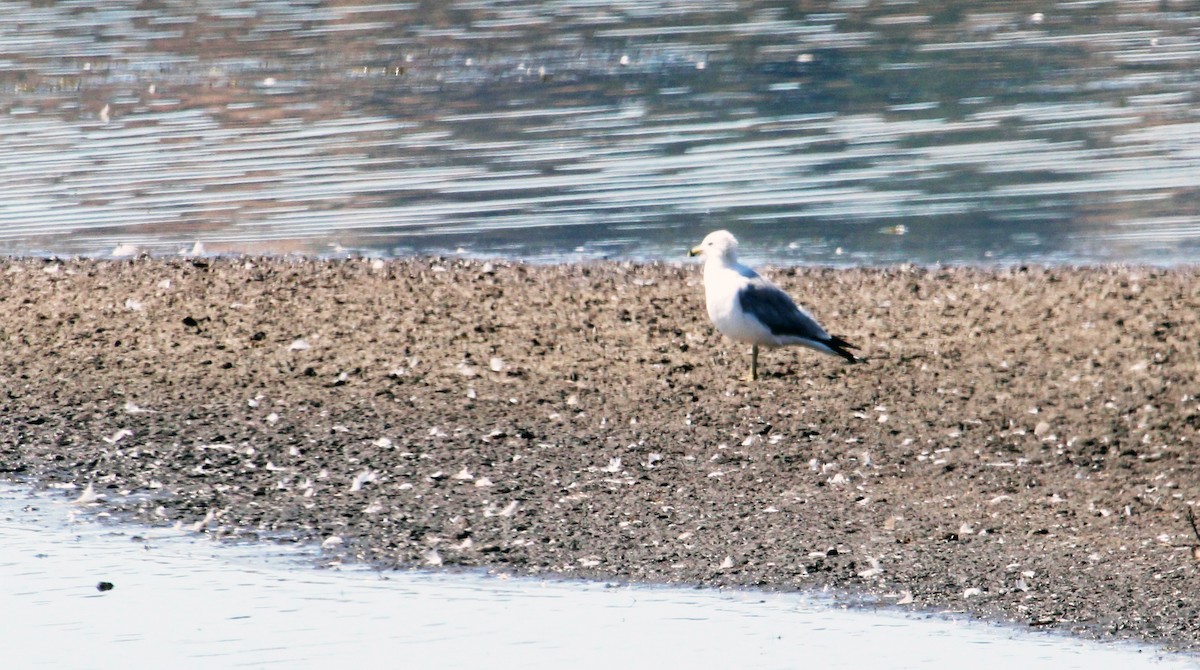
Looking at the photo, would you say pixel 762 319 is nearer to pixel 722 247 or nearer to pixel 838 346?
pixel 838 346

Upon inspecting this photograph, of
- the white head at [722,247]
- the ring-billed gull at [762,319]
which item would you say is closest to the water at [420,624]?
the ring-billed gull at [762,319]

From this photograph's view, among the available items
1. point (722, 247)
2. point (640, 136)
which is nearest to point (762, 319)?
point (722, 247)

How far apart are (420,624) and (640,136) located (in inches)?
615

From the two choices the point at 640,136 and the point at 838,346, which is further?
the point at 640,136

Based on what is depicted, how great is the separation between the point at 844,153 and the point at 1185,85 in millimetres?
6529

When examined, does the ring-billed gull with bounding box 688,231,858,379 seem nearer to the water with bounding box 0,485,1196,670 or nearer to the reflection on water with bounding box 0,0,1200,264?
the water with bounding box 0,485,1196,670

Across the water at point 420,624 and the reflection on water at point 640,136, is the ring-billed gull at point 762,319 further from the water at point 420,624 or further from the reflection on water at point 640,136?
the reflection on water at point 640,136

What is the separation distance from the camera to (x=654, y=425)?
→ 433 inches

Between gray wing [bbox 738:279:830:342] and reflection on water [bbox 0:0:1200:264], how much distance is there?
4.25m

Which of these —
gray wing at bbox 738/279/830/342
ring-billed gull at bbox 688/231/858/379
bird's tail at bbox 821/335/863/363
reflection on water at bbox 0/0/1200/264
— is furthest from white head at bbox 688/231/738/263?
reflection on water at bbox 0/0/1200/264

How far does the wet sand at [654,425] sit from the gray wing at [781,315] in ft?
1.12

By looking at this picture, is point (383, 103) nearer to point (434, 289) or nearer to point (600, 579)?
point (434, 289)

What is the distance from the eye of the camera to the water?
743cm

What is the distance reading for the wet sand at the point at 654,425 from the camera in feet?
28.5
